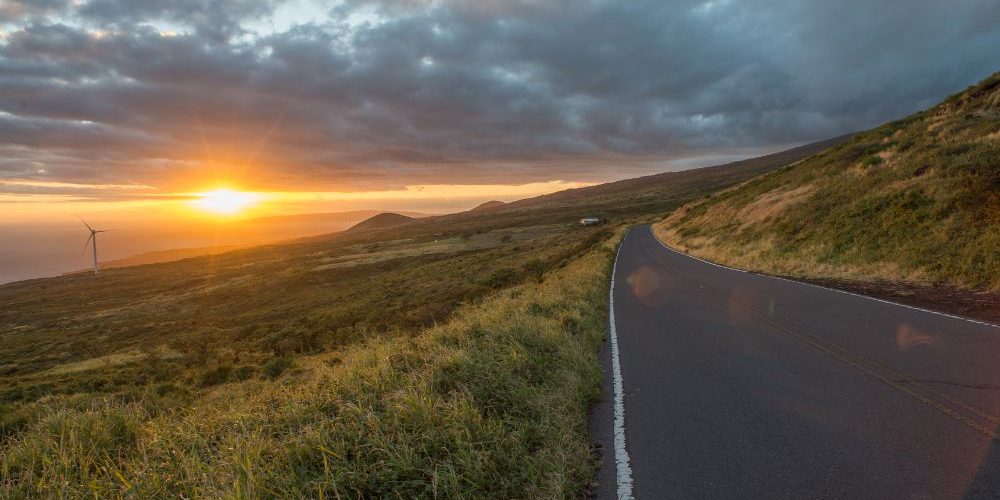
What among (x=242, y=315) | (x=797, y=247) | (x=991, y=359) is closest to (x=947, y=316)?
(x=991, y=359)

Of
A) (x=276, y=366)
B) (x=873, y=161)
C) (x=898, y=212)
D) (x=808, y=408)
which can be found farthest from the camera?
(x=873, y=161)

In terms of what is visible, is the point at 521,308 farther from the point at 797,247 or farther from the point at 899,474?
the point at 797,247

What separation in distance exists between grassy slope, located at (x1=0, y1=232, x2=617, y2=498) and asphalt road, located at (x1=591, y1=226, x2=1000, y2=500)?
752 millimetres

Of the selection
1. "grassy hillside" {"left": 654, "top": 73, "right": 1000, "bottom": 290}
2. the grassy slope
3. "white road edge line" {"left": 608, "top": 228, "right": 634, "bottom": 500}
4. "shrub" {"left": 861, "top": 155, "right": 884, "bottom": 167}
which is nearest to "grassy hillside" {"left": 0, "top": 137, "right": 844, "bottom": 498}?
the grassy slope

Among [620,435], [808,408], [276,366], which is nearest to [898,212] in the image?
[808,408]

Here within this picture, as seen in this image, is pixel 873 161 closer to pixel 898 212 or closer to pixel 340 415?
pixel 898 212

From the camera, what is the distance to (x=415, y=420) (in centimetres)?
506

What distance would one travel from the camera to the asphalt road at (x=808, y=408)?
4.43m

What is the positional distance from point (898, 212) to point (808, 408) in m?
18.5

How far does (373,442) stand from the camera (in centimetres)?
457

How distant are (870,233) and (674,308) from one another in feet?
38.3

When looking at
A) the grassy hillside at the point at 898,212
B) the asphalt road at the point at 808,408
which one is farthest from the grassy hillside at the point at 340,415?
the grassy hillside at the point at 898,212

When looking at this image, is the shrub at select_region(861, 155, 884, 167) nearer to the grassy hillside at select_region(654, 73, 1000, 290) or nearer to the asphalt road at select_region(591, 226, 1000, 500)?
the grassy hillside at select_region(654, 73, 1000, 290)

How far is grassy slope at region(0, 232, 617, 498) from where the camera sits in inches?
166
